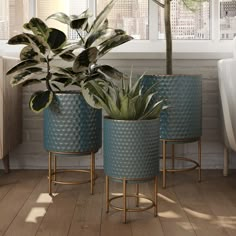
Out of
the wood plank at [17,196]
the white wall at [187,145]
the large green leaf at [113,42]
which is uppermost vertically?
the large green leaf at [113,42]

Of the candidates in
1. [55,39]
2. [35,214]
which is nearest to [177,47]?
[55,39]

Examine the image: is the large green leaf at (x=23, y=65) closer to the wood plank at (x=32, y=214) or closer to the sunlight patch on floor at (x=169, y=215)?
the wood plank at (x=32, y=214)

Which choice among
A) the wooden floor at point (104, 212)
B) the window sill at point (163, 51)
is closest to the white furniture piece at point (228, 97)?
the wooden floor at point (104, 212)

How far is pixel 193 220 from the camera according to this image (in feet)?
6.87

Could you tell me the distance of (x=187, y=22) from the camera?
327cm

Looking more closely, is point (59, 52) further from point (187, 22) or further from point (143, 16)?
point (187, 22)

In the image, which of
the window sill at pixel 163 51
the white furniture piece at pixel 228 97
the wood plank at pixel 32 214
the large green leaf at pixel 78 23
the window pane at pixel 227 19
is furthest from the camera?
the window pane at pixel 227 19

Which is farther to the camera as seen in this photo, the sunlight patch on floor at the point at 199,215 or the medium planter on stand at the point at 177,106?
the medium planter on stand at the point at 177,106

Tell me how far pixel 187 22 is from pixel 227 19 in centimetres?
27

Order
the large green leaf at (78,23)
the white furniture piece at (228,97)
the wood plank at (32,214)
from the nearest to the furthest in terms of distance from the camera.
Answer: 1. the wood plank at (32,214)
2. the large green leaf at (78,23)
3. the white furniture piece at (228,97)

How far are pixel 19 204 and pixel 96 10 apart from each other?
1.51 m

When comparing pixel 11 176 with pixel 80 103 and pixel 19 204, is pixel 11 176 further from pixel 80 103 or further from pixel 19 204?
pixel 80 103

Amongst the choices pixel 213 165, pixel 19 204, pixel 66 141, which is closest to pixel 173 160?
pixel 213 165

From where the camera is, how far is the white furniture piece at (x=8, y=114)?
2.68 meters
